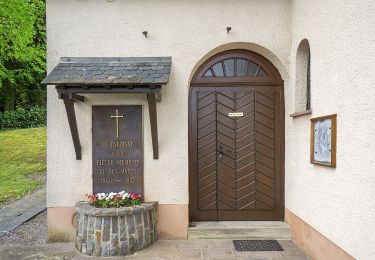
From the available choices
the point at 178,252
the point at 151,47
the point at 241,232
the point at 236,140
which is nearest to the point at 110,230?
the point at 178,252

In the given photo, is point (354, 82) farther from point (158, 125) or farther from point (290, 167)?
point (158, 125)

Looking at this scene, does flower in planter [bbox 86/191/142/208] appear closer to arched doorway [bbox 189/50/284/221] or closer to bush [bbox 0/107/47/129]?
arched doorway [bbox 189/50/284/221]

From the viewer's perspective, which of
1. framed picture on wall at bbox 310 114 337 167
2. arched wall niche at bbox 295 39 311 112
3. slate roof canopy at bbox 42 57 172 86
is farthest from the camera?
arched wall niche at bbox 295 39 311 112

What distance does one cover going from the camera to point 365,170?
3.21 metres

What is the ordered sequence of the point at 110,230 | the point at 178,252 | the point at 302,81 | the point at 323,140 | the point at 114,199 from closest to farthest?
the point at 323,140 → the point at 110,230 → the point at 178,252 → the point at 114,199 → the point at 302,81

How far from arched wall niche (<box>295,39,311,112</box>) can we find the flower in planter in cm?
282

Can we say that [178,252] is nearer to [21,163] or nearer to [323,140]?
[323,140]

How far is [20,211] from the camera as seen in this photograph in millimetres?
7113

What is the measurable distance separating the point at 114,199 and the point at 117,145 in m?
0.86

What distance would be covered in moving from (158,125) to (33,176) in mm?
6972

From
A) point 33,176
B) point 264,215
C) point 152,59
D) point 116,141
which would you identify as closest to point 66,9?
point 152,59

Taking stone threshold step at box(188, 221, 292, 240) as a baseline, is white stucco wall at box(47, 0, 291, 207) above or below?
above

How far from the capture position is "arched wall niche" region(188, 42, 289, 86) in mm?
5410

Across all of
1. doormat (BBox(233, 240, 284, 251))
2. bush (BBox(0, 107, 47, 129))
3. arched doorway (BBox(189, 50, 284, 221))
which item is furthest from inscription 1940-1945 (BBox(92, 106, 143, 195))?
bush (BBox(0, 107, 47, 129))
